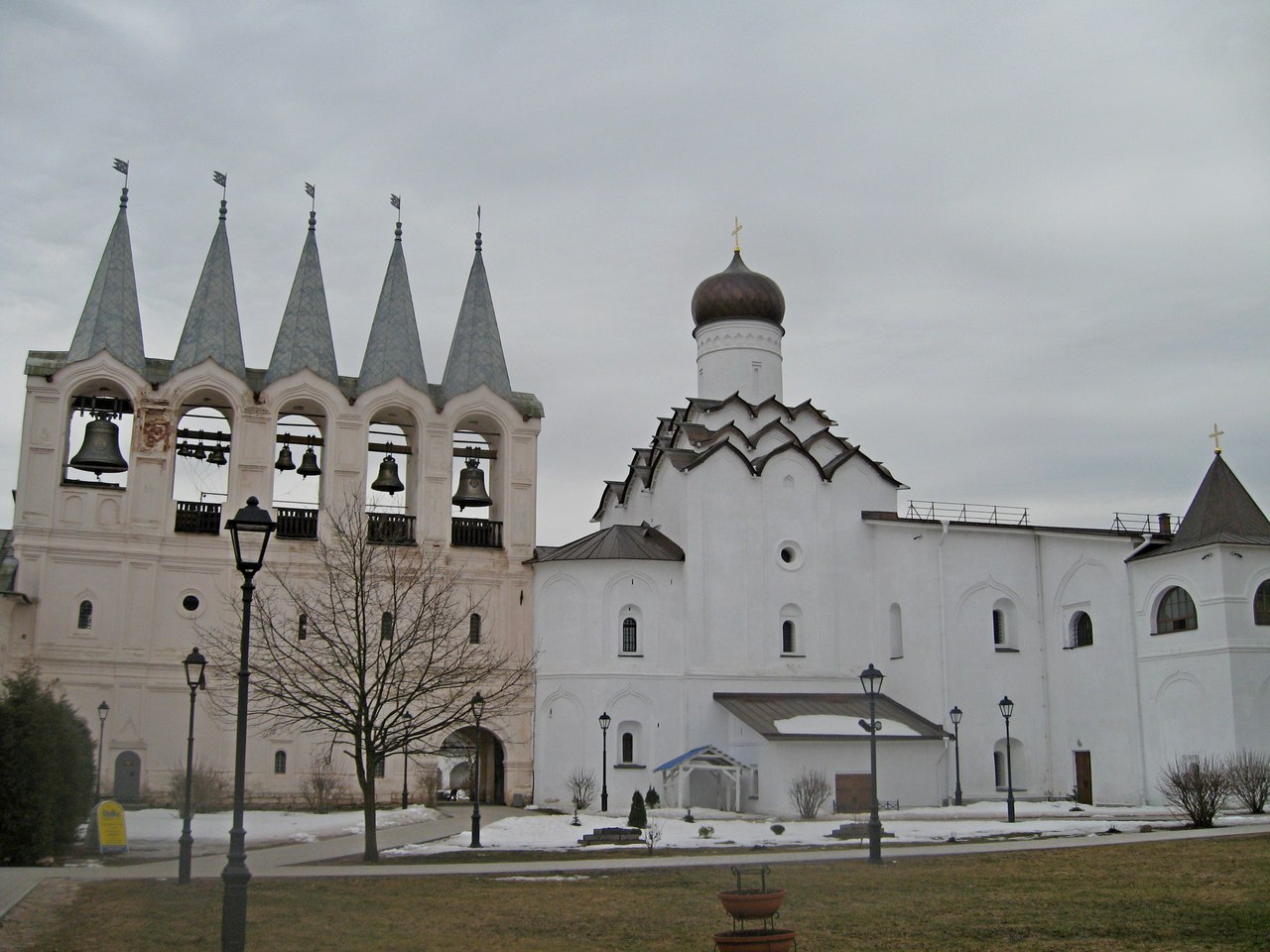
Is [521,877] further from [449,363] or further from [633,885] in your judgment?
[449,363]

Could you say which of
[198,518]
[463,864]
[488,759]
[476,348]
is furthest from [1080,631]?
[198,518]

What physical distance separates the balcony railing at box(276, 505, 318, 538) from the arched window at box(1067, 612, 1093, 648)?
2188 centimetres

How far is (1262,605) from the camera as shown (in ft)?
101

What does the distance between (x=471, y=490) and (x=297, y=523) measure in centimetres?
507

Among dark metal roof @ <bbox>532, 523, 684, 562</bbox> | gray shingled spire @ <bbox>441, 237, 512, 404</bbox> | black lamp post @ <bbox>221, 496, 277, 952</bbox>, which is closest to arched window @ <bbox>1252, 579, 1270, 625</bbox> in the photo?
dark metal roof @ <bbox>532, 523, 684, 562</bbox>

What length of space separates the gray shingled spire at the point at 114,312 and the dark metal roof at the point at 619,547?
12909mm

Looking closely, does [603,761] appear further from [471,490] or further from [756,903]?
[756,903]

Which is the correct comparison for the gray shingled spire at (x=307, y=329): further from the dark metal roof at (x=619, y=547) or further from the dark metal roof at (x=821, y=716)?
the dark metal roof at (x=821, y=716)

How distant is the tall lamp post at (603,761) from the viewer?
3133cm

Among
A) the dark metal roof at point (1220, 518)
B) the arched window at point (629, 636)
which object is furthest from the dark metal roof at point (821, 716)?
the dark metal roof at point (1220, 518)

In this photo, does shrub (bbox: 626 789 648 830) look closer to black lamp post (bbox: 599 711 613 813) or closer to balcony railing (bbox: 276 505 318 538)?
black lamp post (bbox: 599 711 613 813)

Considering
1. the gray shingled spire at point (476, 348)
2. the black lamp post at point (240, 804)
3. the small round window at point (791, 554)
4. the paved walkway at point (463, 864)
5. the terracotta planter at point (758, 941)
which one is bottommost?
the paved walkway at point (463, 864)

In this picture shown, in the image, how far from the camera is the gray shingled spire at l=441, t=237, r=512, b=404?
38.2m

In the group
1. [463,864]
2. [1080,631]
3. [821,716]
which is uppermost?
[1080,631]
